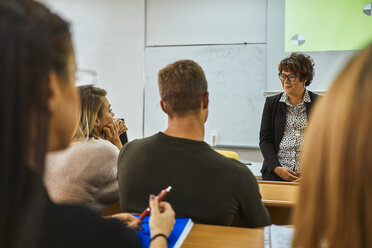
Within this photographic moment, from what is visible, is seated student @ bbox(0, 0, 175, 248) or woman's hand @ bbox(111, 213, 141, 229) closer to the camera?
seated student @ bbox(0, 0, 175, 248)

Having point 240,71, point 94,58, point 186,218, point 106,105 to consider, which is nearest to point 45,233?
point 186,218

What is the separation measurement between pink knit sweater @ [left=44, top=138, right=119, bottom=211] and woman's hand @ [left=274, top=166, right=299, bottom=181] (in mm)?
1225

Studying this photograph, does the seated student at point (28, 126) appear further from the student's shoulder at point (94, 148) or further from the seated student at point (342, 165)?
the student's shoulder at point (94, 148)

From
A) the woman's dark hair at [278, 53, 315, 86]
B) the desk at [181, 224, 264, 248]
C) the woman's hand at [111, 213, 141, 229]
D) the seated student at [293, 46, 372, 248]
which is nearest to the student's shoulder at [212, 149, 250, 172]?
the desk at [181, 224, 264, 248]

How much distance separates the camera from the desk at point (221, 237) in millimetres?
969

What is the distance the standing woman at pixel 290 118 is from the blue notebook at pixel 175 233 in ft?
4.48

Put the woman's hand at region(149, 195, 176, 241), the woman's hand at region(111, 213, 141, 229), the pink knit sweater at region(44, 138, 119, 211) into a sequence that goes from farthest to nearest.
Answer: the pink knit sweater at region(44, 138, 119, 211)
the woman's hand at region(111, 213, 141, 229)
the woman's hand at region(149, 195, 176, 241)

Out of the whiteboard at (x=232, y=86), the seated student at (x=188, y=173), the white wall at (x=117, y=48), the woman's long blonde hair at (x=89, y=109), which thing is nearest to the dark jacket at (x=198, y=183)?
the seated student at (x=188, y=173)

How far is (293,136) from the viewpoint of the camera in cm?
232

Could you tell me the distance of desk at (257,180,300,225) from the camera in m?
1.54

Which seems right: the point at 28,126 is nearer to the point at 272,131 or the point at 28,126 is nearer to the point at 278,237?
the point at 278,237

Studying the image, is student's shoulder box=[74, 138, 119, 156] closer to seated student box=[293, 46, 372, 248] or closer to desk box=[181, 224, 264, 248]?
desk box=[181, 224, 264, 248]

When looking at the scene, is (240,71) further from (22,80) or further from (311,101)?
(22,80)

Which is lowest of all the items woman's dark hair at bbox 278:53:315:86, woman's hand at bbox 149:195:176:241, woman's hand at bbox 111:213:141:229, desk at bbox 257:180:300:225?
desk at bbox 257:180:300:225
